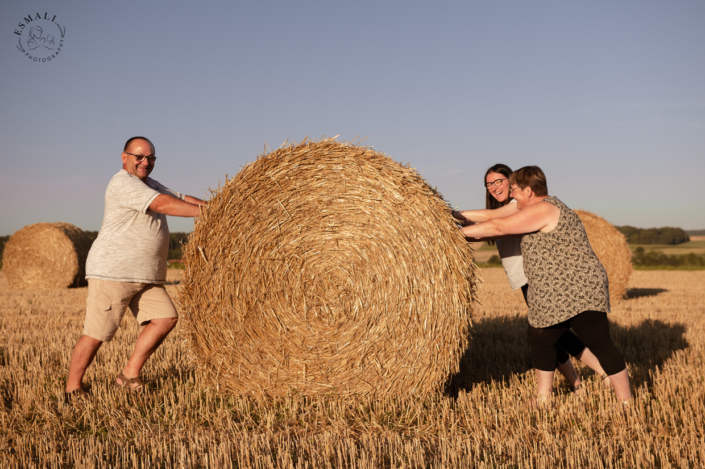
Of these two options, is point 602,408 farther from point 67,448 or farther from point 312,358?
point 67,448

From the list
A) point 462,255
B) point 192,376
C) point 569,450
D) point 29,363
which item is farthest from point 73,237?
point 569,450

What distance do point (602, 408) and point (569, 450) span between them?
3.05 feet

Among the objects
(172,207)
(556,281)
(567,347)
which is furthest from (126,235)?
(567,347)

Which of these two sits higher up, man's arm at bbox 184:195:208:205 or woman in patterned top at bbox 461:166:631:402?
man's arm at bbox 184:195:208:205

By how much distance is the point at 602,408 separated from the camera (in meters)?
3.78

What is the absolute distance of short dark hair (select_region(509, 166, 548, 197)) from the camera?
4.02 meters

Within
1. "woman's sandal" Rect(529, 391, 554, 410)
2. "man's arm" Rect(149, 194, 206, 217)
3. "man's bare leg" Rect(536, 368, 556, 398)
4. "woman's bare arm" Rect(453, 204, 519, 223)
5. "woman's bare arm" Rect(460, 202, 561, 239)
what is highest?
"man's arm" Rect(149, 194, 206, 217)

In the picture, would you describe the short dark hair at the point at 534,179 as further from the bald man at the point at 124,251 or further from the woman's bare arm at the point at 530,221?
the bald man at the point at 124,251

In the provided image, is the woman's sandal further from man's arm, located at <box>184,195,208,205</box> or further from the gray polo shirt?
the gray polo shirt

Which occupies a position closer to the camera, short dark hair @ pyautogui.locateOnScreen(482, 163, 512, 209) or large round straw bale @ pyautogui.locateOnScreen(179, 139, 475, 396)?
large round straw bale @ pyautogui.locateOnScreen(179, 139, 475, 396)

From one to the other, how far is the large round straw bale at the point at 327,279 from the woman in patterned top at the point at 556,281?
0.49m

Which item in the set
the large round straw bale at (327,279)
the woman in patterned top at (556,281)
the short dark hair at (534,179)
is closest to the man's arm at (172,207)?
the large round straw bale at (327,279)

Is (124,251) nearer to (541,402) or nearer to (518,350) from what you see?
(541,402)

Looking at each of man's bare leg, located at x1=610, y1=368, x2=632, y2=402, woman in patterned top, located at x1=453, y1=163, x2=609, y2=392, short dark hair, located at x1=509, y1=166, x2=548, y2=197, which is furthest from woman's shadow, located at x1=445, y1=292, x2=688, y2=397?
short dark hair, located at x1=509, y1=166, x2=548, y2=197
